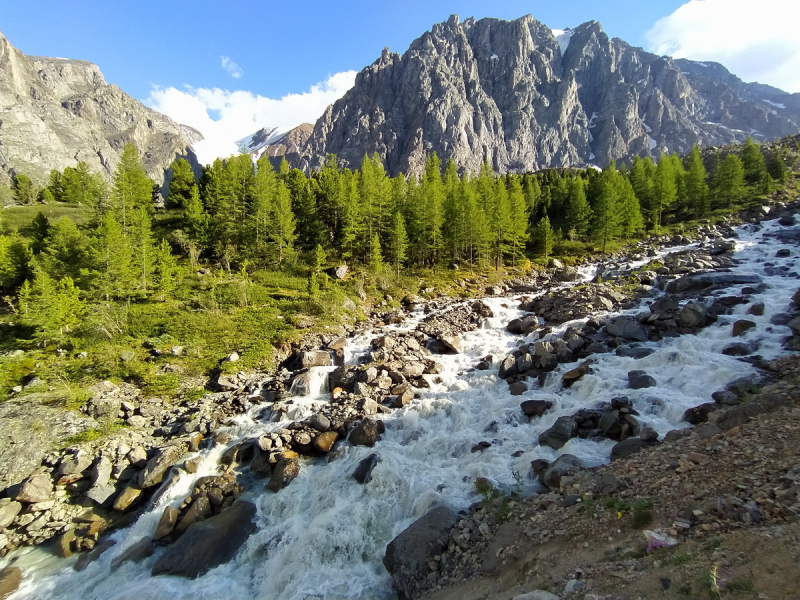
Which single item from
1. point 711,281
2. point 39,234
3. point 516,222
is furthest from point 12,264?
point 711,281

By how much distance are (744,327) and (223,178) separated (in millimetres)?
65997

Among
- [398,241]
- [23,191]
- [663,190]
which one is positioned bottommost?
[398,241]

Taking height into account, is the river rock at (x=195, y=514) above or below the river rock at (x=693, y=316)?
below

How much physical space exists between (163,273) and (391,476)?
34.7 metres

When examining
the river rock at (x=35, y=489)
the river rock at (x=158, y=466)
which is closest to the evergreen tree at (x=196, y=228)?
the river rock at (x=35, y=489)

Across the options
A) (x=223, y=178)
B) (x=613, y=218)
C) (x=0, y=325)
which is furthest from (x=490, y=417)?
(x=223, y=178)

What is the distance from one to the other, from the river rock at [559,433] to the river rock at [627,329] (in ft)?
35.9

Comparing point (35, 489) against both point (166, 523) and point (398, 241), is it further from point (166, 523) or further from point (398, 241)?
point (398, 241)

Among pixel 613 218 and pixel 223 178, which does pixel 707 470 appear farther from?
pixel 223 178

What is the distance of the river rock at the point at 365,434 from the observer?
1884 cm

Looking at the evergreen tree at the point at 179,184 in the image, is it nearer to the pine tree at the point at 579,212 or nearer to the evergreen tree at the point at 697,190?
the pine tree at the point at 579,212

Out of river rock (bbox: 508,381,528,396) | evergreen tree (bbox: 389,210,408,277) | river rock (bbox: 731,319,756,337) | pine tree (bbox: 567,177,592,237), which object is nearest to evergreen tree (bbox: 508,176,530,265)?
pine tree (bbox: 567,177,592,237)

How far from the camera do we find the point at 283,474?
55.8 feet

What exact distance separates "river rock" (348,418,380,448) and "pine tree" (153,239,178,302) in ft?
98.5
